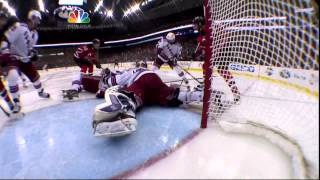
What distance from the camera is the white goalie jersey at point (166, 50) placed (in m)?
4.54

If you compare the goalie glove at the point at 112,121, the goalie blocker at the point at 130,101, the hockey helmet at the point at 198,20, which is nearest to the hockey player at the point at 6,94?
the goalie blocker at the point at 130,101

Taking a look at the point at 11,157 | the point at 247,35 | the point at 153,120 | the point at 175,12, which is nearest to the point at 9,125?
the point at 11,157

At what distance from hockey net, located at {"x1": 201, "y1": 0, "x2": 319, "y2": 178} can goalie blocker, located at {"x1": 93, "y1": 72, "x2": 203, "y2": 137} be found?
0.50 meters

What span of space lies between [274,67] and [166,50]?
210 centimetres

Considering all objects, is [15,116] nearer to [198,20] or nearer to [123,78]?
[123,78]

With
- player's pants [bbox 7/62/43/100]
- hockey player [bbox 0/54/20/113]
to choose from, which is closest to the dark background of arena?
player's pants [bbox 7/62/43/100]

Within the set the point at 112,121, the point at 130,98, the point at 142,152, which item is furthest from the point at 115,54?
the point at 142,152

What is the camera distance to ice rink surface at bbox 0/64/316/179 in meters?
1.40

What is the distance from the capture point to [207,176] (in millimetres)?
1318

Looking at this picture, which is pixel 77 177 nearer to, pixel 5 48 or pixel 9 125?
pixel 9 125

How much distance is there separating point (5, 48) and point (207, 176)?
2510 millimetres

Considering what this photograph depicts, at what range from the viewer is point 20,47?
10.1 feet

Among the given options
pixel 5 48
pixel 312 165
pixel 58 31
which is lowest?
pixel 312 165

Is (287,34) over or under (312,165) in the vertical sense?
over
